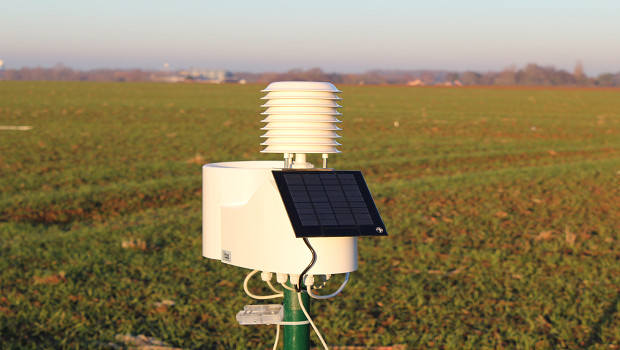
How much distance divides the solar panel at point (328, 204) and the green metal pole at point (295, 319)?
0.35 m

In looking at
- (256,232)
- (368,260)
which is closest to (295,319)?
(256,232)

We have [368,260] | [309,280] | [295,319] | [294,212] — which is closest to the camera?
[294,212]

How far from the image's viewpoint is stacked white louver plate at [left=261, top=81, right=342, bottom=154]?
6.87 feet

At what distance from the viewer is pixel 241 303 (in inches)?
225

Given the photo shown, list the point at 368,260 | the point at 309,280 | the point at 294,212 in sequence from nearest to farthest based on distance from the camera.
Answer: the point at 294,212 < the point at 309,280 < the point at 368,260

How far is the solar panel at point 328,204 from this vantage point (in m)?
1.93

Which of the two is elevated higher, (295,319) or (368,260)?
(295,319)

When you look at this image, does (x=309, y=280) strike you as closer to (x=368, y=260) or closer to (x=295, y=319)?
(x=295, y=319)

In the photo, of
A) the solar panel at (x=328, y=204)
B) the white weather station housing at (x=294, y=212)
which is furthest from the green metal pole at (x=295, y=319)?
the solar panel at (x=328, y=204)

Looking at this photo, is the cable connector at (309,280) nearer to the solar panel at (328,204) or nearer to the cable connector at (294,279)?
the cable connector at (294,279)

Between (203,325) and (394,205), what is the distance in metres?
5.56

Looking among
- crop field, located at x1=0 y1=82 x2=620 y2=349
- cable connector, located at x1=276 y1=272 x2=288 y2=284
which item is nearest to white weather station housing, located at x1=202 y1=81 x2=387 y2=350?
cable connector, located at x1=276 y1=272 x2=288 y2=284

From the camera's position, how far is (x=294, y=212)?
194 cm

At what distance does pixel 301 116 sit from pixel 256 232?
0.45 m
